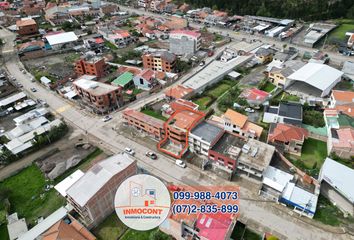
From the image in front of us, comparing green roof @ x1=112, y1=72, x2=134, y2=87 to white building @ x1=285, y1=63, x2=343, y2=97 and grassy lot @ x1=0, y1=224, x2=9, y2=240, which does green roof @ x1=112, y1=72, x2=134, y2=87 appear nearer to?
grassy lot @ x1=0, y1=224, x2=9, y2=240

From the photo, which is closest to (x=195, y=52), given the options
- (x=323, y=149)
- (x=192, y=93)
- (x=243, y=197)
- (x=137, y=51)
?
(x=137, y=51)

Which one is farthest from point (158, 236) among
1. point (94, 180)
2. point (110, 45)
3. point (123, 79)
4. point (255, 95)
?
point (110, 45)

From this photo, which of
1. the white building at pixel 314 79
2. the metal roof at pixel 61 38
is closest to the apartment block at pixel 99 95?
the metal roof at pixel 61 38

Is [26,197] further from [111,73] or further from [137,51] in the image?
[137,51]

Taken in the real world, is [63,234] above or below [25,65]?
above

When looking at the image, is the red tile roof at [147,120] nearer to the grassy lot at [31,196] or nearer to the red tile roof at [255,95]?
the grassy lot at [31,196]

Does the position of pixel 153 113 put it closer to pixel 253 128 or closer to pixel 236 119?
pixel 236 119

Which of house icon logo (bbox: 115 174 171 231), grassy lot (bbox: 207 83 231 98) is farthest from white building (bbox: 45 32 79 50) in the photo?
house icon logo (bbox: 115 174 171 231)
